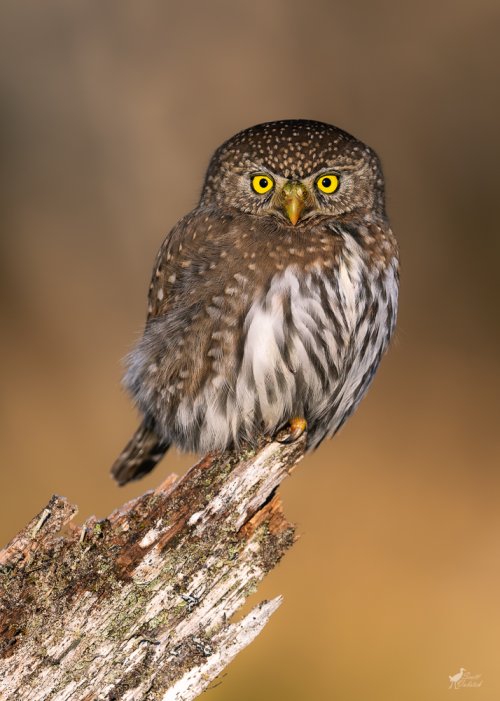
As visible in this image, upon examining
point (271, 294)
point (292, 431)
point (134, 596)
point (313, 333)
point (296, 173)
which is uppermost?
point (296, 173)

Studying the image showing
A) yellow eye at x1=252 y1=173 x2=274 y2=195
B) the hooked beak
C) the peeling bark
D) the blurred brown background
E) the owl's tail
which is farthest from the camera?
the blurred brown background

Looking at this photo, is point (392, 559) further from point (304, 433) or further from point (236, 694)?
point (304, 433)

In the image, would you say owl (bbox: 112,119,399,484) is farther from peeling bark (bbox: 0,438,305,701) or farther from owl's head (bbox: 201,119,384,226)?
peeling bark (bbox: 0,438,305,701)

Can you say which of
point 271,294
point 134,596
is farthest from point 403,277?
point 134,596

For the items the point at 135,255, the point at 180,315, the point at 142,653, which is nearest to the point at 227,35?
the point at 135,255

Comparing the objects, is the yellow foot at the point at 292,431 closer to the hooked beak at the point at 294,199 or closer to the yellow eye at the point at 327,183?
the hooked beak at the point at 294,199

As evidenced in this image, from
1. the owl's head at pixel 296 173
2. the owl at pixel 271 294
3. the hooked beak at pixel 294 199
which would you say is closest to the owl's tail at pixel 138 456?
the owl at pixel 271 294

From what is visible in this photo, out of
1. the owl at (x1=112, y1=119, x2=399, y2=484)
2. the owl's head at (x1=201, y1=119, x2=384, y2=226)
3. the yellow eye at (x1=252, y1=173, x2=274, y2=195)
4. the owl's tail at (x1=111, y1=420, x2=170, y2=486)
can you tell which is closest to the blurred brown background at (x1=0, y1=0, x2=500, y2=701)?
the owl's tail at (x1=111, y1=420, x2=170, y2=486)

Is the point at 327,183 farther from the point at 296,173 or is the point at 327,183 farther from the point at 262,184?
the point at 262,184
